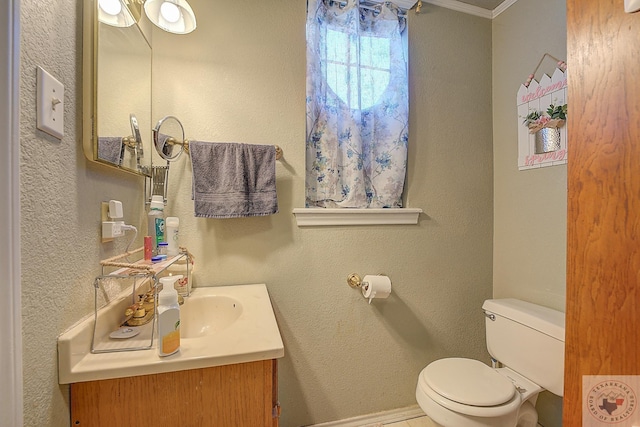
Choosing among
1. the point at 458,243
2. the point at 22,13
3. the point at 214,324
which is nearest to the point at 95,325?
the point at 214,324

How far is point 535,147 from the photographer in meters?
1.40

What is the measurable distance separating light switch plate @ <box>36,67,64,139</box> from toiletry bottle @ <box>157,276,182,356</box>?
1.40 ft

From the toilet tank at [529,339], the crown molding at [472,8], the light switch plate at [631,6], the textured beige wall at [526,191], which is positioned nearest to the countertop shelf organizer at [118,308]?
the light switch plate at [631,6]

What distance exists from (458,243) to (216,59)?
1.69m

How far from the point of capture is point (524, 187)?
57.9 inches

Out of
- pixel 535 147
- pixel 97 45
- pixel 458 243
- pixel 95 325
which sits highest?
pixel 97 45

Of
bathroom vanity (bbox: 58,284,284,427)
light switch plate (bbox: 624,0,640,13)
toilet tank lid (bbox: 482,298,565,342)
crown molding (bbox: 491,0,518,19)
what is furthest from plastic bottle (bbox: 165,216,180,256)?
crown molding (bbox: 491,0,518,19)

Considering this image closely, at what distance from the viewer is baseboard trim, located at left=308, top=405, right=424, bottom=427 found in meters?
1.43

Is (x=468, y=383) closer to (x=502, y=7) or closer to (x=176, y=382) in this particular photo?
(x=176, y=382)

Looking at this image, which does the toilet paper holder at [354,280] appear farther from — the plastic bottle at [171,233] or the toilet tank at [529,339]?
the plastic bottle at [171,233]

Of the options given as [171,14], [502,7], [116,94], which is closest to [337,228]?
[116,94]

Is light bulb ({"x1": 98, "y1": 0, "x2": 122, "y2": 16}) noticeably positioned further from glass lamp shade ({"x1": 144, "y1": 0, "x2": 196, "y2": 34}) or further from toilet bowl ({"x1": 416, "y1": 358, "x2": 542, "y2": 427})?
toilet bowl ({"x1": 416, "y1": 358, "x2": 542, "y2": 427})

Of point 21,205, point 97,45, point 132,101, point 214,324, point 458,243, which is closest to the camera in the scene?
point 21,205

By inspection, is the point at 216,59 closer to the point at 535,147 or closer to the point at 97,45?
the point at 97,45
